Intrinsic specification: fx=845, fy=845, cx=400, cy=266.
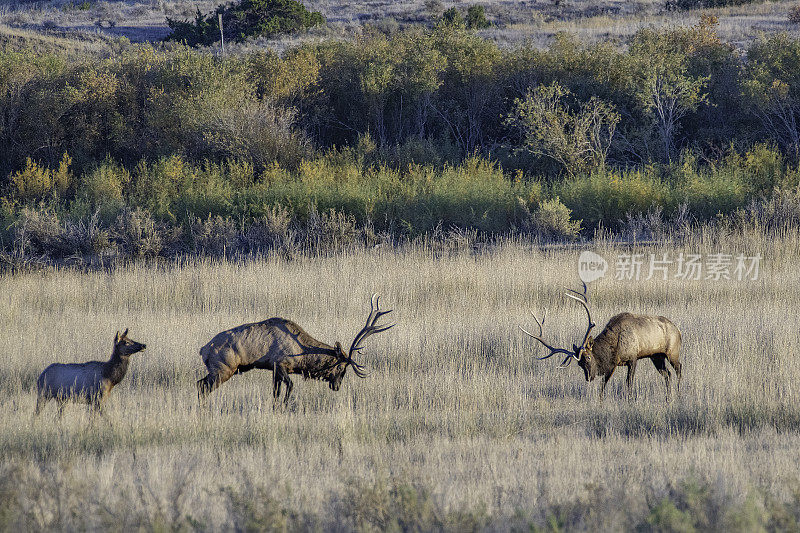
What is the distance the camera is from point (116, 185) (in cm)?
2300

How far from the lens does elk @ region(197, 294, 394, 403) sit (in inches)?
314

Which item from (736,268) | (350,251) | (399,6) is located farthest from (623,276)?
(399,6)

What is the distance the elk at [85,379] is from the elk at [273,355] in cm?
70

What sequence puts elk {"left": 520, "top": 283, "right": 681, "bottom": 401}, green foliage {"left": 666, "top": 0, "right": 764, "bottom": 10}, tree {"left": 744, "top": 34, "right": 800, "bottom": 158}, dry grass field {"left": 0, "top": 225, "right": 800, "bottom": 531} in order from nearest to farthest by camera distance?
dry grass field {"left": 0, "top": 225, "right": 800, "bottom": 531}
elk {"left": 520, "top": 283, "right": 681, "bottom": 401}
tree {"left": 744, "top": 34, "right": 800, "bottom": 158}
green foliage {"left": 666, "top": 0, "right": 764, "bottom": 10}

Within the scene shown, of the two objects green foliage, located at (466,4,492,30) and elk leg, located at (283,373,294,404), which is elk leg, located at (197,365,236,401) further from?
green foliage, located at (466,4,492,30)

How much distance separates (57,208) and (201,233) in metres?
4.76

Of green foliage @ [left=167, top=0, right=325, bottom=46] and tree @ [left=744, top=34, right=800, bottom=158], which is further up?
green foliage @ [left=167, top=0, right=325, bottom=46]

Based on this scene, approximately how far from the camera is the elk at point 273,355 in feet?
26.2

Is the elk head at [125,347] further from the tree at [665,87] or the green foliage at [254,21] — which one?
the green foliage at [254,21]

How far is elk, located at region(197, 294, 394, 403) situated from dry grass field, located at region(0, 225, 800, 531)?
41 centimetres

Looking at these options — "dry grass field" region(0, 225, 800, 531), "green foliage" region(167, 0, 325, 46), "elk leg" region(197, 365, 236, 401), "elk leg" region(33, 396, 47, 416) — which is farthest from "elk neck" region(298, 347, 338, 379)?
"green foliage" region(167, 0, 325, 46)

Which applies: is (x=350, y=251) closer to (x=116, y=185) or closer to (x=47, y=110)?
(x=116, y=185)

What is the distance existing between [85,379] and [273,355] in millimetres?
1773

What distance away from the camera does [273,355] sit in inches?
320
